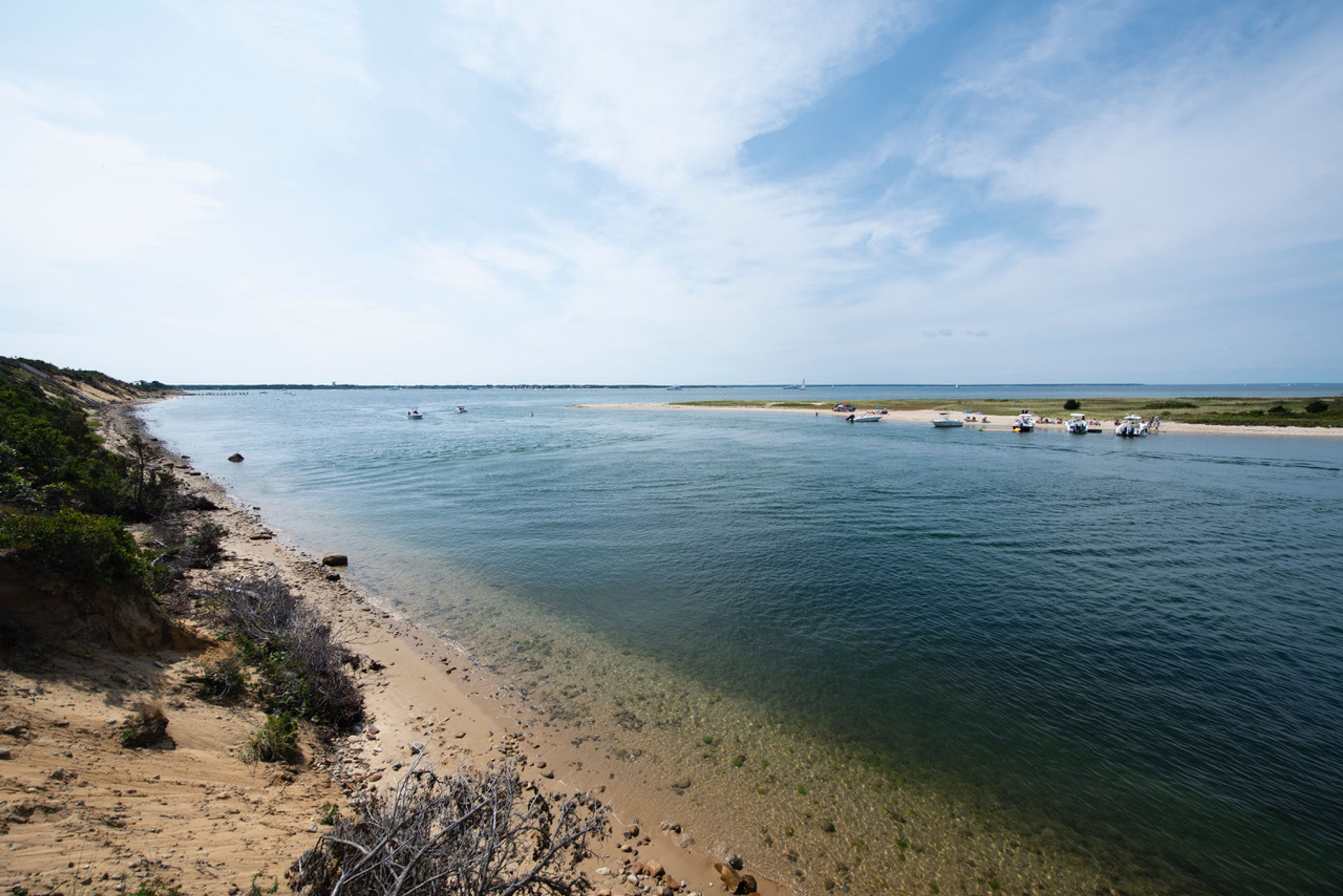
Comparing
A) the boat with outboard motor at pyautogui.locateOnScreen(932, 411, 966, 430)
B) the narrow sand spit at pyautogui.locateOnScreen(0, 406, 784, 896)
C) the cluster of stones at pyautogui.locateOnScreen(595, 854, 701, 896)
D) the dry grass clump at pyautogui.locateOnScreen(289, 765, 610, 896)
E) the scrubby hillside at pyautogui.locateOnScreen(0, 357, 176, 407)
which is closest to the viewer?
the narrow sand spit at pyautogui.locateOnScreen(0, 406, 784, 896)

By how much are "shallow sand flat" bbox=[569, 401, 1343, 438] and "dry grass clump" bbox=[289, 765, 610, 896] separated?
85164 mm

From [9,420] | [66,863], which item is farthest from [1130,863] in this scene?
[9,420]

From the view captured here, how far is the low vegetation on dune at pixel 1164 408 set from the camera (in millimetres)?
67875

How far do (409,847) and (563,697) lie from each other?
6.10 meters

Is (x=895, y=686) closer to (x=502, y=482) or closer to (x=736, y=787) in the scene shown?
(x=736, y=787)

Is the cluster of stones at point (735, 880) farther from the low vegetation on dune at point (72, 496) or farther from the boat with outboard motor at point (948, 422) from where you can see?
the boat with outboard motor at point (948, 422)

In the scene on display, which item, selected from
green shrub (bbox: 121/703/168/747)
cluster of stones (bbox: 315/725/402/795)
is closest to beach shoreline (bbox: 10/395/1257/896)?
cluster of stones (bbox: 315/725/402/795)

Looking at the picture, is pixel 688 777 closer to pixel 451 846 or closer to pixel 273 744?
pixel 451 846

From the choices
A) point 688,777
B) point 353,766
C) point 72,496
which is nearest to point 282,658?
point 353,766

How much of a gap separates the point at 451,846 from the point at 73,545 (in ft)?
28.9

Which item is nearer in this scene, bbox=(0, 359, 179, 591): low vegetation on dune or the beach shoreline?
the beach shoreline

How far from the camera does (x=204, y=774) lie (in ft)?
23.4

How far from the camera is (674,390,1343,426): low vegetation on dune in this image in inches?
2672

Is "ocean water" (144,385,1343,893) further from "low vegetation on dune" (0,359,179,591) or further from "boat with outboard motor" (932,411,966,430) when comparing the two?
"boat with outboard motor" (932,411,966,430)
